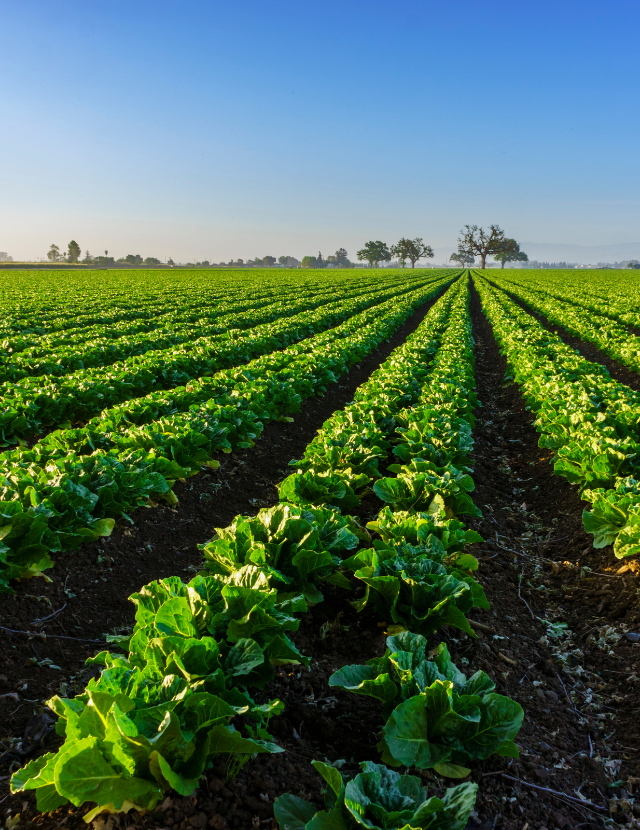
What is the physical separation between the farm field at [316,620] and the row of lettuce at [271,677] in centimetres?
1

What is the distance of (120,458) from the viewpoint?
6195mm

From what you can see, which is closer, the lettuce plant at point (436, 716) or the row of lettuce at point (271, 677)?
the row of lettuce at point (271, 677)

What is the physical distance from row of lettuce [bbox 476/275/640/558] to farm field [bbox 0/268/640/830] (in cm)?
5

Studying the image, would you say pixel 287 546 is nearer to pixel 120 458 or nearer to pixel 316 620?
pixel 316 620

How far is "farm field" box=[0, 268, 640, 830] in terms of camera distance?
237 centimetres

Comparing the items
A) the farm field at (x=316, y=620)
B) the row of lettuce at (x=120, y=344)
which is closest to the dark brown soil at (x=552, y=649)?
the farm field at (x=316, y=620)

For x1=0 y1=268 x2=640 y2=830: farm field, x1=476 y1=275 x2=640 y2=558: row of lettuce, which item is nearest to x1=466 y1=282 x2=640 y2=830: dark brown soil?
x1=0 y1=268 x2=640 y2=830: farm field

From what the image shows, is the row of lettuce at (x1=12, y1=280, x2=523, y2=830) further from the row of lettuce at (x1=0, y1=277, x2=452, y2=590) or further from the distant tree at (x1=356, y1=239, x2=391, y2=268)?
the distant tree at (x1=356, y1=239, x2=391, y2=268)

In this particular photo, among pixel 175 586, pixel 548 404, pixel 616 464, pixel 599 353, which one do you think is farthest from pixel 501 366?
pixel 175 586

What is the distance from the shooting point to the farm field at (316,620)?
7.79 feet

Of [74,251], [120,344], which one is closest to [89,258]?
[74,251]

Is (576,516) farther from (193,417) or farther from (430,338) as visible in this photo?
(430,338)

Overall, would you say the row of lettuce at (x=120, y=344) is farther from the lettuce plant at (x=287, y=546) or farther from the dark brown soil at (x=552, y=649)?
the dark brown soil at (x=552, y=649)

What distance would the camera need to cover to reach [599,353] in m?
18.6
